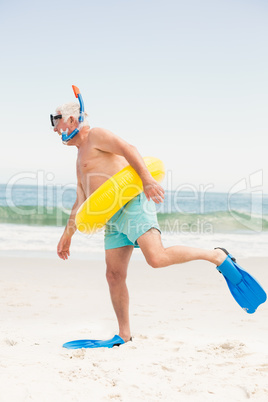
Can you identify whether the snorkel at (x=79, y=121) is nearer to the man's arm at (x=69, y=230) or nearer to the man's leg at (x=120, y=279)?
the man's arm at (x=69, y=230)

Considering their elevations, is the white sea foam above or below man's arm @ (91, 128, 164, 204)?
below

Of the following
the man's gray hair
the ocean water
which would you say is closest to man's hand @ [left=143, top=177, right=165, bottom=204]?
the man's gray hair

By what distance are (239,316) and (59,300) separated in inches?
86.1

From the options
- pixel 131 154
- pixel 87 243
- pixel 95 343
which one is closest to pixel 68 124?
pixel 131 154

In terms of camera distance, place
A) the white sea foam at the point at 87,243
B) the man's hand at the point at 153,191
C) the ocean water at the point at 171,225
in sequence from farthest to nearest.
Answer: the ocean water at the point at 171,225
the white sea foam at the point at 87,243
the man's hand at the point at 153,191

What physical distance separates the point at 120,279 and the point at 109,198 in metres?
0.75

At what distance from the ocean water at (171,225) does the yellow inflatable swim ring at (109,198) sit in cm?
590

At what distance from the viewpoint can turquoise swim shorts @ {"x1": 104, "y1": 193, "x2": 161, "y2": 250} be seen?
3354mm

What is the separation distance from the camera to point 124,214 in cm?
344

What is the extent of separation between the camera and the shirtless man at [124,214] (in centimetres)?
328

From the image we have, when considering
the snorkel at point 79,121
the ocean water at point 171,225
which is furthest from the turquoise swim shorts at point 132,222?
the ocean water at point 171,225

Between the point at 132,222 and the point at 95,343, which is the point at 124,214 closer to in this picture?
the point at 132,222

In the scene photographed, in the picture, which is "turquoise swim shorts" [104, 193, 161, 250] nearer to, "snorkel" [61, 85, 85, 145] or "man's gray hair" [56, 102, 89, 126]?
"snorkel" [61, 85, 85, 145]

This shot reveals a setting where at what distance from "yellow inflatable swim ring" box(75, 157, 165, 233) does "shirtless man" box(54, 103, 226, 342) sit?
95 mm
